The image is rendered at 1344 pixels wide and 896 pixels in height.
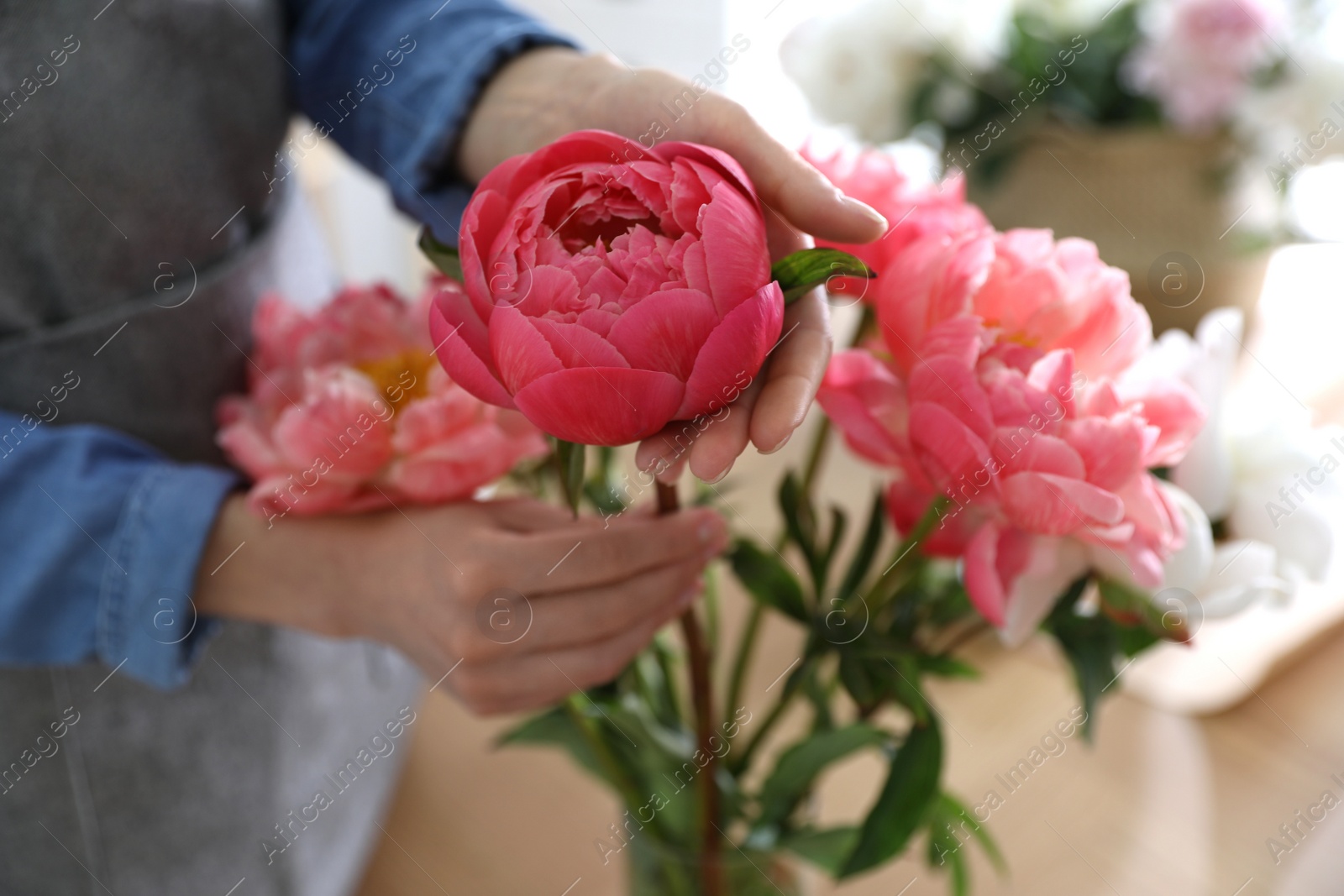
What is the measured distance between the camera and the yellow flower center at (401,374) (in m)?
0.34

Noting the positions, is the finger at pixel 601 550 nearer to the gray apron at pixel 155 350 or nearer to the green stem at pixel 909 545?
the green stem at pixel 909 545

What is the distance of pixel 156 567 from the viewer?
14.4 inches

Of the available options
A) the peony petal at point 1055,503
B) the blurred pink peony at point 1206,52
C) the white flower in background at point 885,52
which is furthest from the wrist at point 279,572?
the blurred pink peony at point 1206,52

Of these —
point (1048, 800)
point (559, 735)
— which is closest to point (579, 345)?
point (559, 735)

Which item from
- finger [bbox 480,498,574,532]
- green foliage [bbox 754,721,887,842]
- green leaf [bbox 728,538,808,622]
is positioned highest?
finger [bbox 480,498,574,532]

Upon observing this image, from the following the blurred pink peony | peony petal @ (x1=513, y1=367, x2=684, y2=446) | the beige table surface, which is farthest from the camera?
the blurred pink peony

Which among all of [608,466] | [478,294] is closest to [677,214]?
[478,294]

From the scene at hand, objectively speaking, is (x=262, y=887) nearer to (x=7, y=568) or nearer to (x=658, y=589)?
(x=7, y=568)

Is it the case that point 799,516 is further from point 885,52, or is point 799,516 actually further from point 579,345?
point 885,52

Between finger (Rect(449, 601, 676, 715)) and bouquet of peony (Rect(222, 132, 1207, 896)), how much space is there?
20 mm

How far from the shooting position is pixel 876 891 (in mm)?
463

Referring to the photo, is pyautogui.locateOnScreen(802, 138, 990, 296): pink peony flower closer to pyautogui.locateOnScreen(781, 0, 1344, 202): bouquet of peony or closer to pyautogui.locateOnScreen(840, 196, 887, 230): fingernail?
pyautogui.locateOnScreen(840, 196, 887, 230): fingernail

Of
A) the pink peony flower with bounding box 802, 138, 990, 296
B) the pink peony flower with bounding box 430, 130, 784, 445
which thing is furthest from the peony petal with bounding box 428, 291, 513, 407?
the pink peony flower with bounding box 802, 138, 990, 296

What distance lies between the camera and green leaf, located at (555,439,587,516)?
0.25m
